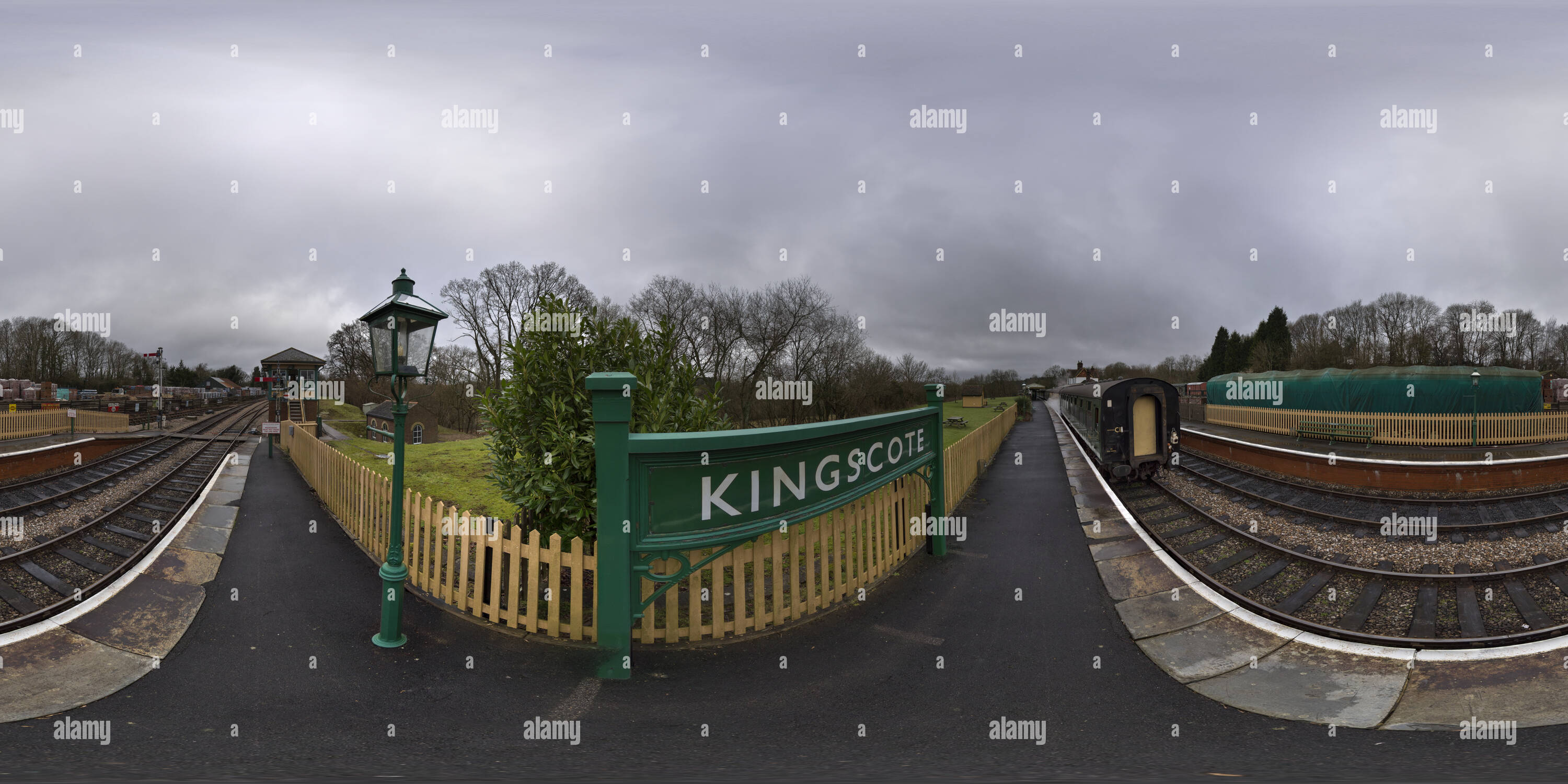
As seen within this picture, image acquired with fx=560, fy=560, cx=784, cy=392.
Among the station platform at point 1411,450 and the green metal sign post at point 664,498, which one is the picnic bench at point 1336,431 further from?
the green metal sign post at point 664,498

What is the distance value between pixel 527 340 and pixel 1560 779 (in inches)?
330

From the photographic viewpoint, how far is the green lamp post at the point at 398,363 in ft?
15.9

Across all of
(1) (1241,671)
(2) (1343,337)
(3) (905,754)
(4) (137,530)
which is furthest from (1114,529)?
(2) (1343,337)

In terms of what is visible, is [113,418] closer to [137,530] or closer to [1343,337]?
[137,530]

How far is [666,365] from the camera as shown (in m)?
6.31

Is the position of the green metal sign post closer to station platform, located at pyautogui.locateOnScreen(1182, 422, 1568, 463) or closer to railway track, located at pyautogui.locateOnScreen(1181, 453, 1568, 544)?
railway track, located at pyautogui.locateOnScreen(1181, 453, 1568, 544)

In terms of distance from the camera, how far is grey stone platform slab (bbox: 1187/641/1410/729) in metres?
4.15

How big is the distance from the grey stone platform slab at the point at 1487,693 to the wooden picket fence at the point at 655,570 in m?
4.28

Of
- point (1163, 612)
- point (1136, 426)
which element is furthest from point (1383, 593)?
point (1136, 426)

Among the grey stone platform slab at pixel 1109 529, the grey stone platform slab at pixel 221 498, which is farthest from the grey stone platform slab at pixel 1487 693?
the grey stone platform slab at pixel 221 498

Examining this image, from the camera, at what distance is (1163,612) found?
592 cm

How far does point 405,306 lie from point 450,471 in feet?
36.9

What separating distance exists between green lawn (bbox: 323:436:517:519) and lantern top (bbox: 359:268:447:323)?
1603 mm

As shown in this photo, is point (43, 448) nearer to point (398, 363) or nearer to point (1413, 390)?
point (398, 363)
